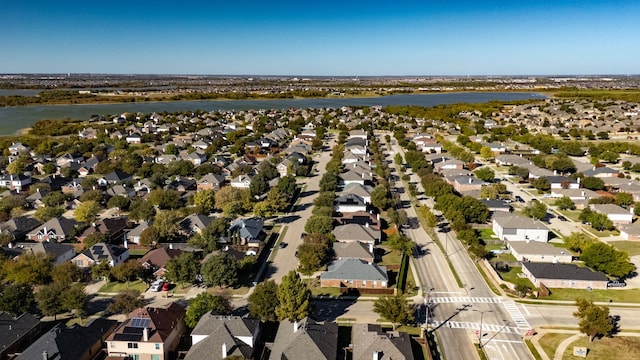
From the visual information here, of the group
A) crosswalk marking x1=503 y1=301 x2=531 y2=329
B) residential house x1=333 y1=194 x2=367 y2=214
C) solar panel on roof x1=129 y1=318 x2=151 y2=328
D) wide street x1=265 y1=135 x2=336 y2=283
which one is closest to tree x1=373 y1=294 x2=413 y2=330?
crosswalk marking x1=503 y1=301 x2=531 y2=329

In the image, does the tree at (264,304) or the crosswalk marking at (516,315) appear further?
the crosswalk marking at (516,315)

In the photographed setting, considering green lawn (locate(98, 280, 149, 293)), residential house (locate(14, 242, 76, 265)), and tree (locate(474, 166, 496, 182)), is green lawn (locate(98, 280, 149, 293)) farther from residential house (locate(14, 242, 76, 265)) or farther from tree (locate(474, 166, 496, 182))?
tree (locate(474, 166, 496, 182))

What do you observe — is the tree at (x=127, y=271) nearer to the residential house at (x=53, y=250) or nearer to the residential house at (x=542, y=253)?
the residential house at (x=53, y=250)

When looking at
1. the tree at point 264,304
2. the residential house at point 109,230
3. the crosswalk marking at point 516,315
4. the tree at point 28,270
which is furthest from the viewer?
the residential house at point 109,230

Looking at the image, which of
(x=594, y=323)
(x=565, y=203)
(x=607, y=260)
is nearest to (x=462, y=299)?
(x=594, y=323)

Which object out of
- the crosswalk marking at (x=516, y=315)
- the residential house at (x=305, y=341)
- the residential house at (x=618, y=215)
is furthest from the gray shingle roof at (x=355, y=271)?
the residential house at (x=618, y=215)

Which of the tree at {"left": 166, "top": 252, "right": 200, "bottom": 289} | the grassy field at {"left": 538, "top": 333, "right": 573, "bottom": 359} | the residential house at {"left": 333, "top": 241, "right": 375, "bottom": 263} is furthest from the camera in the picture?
the residential house at {"left": 333, "top": 241, "right": 375, "bottom": 263}

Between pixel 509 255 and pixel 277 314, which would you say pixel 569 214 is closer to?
pixel 509 255
